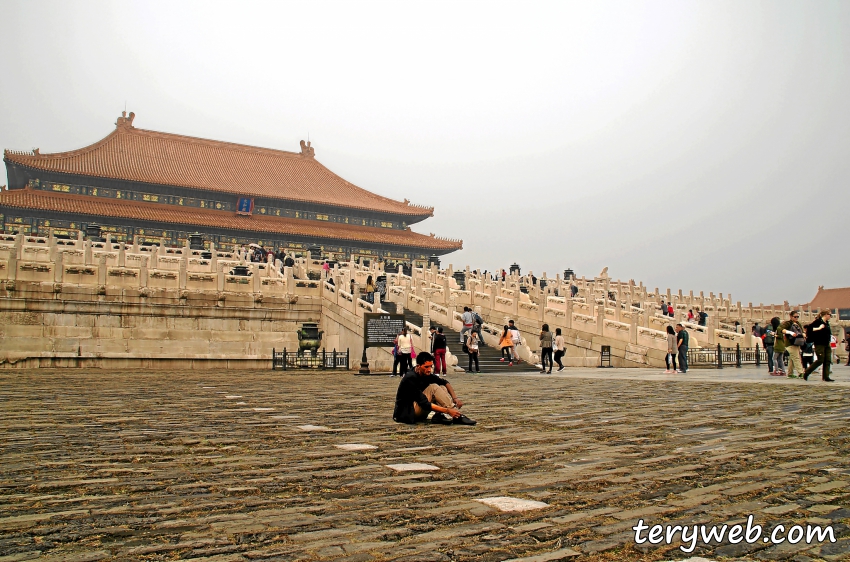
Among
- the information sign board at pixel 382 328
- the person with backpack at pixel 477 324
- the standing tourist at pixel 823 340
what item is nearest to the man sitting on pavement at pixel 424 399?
the standing tourist at pixel 823 340

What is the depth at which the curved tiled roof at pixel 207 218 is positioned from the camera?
3947cm

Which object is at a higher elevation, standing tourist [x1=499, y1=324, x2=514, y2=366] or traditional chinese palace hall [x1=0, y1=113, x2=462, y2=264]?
traditional chinese palace hall [x1=0, y1=113, x2=462, y2=264]

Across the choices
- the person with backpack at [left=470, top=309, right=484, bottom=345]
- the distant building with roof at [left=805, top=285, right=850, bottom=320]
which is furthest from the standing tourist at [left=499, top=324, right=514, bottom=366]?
the distant building with roof at [left=805, top=285, right=850, bottom=320]

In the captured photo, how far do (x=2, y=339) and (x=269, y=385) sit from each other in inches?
413

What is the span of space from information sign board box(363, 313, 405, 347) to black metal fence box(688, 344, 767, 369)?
29.9 ft

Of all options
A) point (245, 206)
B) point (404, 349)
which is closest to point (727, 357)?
point (404, 349)

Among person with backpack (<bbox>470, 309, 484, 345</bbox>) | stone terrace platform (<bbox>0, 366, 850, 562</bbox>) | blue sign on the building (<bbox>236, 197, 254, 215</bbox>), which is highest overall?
blue sign on the building (<bbox>236, 197, 254, 215</bbox>)

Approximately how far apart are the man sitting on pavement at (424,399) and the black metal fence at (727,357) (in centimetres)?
1497

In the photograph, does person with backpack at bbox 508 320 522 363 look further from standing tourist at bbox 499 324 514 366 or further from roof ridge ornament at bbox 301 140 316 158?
roof ridge ornament at bbox 301 140 316 158

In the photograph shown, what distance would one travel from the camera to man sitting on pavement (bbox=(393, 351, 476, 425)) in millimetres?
7520

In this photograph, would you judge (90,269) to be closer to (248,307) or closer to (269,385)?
(248,307)

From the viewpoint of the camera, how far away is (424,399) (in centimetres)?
756

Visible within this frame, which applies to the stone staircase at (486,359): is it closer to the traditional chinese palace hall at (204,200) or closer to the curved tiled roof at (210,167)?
the traditional chinese palace hall at (204,200)

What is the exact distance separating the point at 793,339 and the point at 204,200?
3893 centimetres
